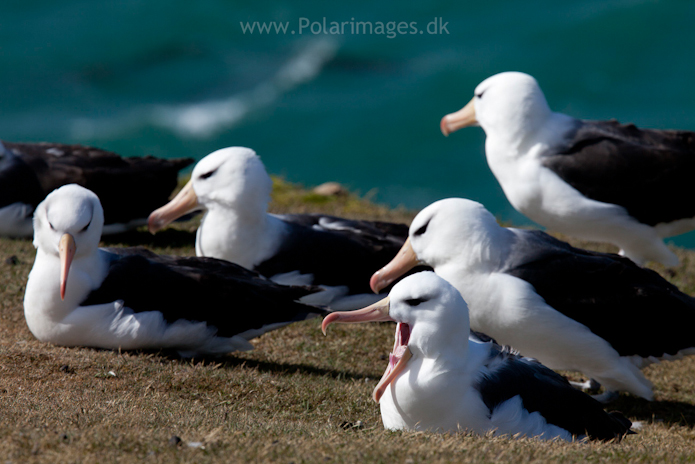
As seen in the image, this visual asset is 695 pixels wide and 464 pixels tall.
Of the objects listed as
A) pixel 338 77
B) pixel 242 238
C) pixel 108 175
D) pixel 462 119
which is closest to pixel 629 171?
pixel 462 119

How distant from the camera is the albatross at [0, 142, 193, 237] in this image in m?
8.38

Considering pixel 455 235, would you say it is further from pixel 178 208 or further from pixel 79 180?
pixel 79 180

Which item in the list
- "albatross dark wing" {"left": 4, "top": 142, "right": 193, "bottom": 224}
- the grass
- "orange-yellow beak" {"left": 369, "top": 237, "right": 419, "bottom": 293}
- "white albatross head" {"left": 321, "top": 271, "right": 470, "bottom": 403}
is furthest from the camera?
"albatross dark wing" {"left": 4, "top": 142, "right": 193, "bottom": 224}

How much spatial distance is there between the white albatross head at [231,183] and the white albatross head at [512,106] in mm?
2294

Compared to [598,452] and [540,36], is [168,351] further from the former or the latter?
[540,36]

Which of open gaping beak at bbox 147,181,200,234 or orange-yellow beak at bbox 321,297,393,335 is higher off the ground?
orange-yellow beak at bbox 321,297,393,335

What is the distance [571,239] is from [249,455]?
7.12 m

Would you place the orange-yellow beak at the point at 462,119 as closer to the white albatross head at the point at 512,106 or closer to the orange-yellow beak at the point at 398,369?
the white albatross head at the point at 512,106

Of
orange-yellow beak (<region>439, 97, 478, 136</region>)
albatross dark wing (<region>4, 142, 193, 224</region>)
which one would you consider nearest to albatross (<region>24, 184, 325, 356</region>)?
albatross dark wing (<region>4, 142, 193, 224</region>)

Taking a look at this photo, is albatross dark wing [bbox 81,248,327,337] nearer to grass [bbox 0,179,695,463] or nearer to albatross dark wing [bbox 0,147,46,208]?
grass [bbox 0,179,695,463]

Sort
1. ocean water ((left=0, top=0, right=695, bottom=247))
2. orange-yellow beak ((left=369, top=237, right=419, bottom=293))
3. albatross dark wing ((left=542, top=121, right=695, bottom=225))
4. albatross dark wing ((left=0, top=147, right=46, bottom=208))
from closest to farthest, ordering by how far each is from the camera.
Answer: orange-yellow beak ((left=369, top=237, right=419, bottom=293))
albatross dark wing ((left=542, top=121, right=695, bottom=225))
albatross dark wing ((left=0, top=147, right=46, bottom=208))
ocean water ((left=0, top=0, right=695, bottom=247))

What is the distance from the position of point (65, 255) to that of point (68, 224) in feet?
0.81

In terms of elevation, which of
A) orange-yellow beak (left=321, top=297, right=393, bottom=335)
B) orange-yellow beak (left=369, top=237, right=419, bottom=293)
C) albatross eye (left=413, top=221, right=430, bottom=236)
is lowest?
orange-yellow beak (left=369, top=237, right=419, bottom=293)

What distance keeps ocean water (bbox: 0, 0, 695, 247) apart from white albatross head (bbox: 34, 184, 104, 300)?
1827cm
